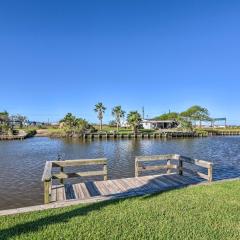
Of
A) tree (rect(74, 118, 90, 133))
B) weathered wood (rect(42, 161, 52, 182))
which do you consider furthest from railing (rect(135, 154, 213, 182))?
tree (rect(74, 118, 90, 133))

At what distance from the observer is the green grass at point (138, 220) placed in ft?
17.0

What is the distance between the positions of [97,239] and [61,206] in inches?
95.0

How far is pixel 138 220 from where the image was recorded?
232 inches

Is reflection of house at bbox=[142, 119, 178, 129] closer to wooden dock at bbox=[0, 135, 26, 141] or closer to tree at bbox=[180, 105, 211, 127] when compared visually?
tree at bbox=[180, 105, 211, 127]

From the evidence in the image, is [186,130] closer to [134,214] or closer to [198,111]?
[198,111]

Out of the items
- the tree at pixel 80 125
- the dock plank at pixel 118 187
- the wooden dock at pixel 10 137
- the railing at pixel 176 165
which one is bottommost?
the dock plank at pixel 118 187

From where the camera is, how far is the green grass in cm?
518

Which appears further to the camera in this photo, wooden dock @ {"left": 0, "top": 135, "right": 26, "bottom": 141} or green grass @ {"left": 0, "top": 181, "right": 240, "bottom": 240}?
wooden dock @ {"left": 0, "top": 135, "right": 26, "bottom": 141}

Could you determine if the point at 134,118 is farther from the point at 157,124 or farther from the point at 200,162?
the point at 200,162

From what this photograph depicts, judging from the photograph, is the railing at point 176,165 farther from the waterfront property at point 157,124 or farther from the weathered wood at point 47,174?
the waterfront property at point 157,124

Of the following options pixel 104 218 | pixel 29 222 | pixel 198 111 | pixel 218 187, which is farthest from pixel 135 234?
pixel 198 111

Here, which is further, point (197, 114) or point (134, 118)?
point (197, 114)

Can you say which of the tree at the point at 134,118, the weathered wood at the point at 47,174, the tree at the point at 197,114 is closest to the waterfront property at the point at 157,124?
the tree at the point at 197,114

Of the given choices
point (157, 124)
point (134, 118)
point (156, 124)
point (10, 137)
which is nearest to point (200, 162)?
point (134, 118)
